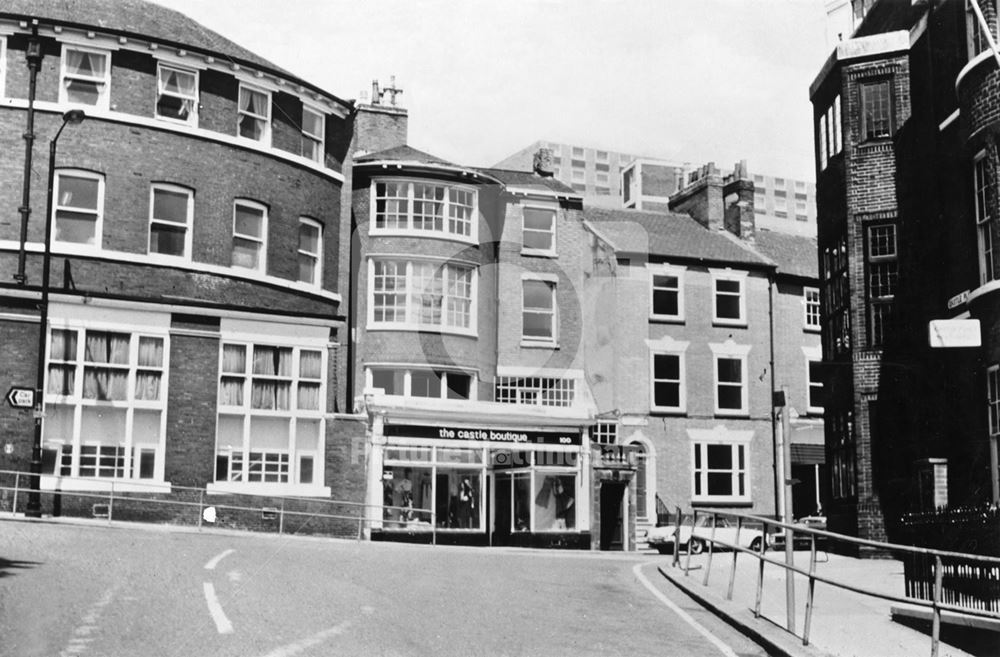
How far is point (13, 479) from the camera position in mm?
25172

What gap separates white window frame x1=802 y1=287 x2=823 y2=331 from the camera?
45812 mm

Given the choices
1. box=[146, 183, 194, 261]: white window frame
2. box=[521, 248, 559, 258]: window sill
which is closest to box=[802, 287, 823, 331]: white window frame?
box=[521, 248, 559, 258]: window sill

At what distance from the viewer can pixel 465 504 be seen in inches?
1401

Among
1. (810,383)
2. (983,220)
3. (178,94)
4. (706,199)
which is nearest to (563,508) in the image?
(810,383)

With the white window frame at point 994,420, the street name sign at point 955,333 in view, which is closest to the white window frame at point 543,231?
the street name sign at point 955,333

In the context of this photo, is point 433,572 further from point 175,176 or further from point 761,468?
point 761,468

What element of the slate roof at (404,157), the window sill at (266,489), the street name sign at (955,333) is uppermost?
the slate roof at (404,157)

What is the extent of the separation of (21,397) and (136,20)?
32.5ft

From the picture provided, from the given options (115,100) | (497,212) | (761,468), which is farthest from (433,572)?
(761,468)

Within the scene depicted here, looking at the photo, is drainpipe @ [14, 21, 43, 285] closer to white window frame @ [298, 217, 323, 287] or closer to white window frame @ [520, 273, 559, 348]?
white window frame @ [298, 217, 323, 287]

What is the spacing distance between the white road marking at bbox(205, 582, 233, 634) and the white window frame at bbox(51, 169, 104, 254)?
49.5ft

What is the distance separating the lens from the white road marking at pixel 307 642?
1042 cm

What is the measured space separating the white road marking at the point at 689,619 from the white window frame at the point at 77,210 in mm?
14934

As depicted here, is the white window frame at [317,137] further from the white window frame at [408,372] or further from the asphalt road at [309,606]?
the asphalt road at [309,606]
